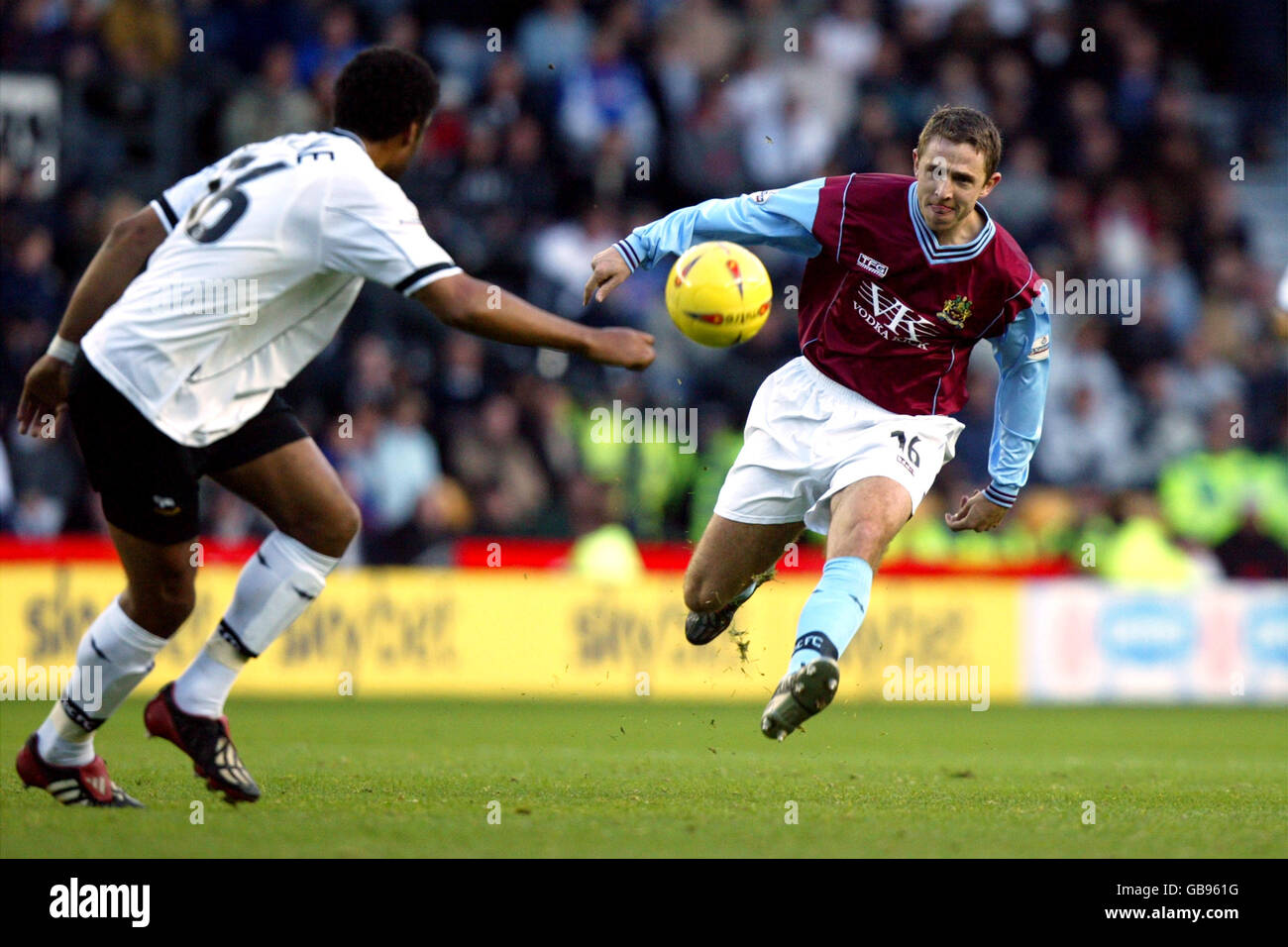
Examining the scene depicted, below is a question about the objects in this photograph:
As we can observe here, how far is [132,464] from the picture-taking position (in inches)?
216

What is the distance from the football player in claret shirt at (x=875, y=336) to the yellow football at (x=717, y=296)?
0.21m

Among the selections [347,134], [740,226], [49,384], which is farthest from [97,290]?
[740,226]

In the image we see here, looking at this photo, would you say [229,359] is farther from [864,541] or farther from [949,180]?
[949,180]

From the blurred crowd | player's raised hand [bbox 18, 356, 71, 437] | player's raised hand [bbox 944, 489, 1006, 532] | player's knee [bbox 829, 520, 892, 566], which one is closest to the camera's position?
player's raised hand [bbox 18, 356, 71, 437]

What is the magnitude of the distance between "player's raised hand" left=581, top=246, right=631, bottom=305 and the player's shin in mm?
1265

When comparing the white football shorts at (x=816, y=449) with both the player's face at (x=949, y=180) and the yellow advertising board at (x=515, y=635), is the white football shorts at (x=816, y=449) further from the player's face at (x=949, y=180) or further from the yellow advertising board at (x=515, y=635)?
Result: the yellow advertising board at (x=515, y=635)

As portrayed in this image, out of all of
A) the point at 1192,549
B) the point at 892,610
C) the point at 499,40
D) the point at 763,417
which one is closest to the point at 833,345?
the point at 763,417

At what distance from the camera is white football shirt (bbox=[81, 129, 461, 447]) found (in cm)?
529

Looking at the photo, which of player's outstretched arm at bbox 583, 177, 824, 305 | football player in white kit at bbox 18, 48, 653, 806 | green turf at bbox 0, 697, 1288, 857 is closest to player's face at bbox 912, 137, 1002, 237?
player's outstretched arm at bbox 583, 177, 824, 305

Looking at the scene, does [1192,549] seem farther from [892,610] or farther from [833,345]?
[833,345]

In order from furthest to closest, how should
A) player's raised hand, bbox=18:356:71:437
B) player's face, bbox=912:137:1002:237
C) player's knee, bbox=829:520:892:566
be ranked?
1. player's face, bbox=912:137:1002:237
2. player's knee, bbox=829:520:892:566
3. player's raised hand, bbox=18:356:71:437

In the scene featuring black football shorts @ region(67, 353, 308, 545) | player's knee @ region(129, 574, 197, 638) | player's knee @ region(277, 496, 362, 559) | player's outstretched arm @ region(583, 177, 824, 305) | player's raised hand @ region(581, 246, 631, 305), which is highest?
player's outstretched arm @ region(583, 177, 824, 305)

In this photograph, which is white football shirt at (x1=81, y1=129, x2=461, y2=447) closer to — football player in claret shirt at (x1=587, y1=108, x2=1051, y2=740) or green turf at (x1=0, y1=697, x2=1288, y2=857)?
football player in claret shirt at (x1=587, y1=108, x2=1051, y2=740)

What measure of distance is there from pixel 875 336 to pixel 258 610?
8.40ft
